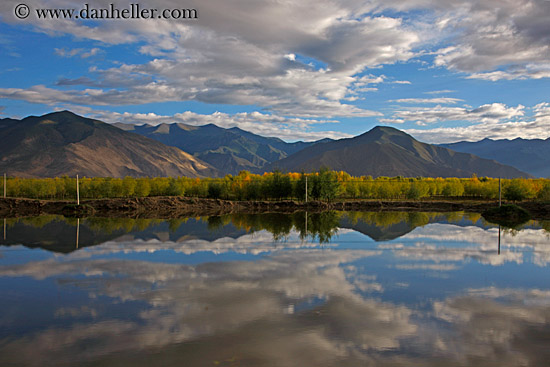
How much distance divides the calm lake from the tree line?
30662mm

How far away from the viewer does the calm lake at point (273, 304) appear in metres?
5.48

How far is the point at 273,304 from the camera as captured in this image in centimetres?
754

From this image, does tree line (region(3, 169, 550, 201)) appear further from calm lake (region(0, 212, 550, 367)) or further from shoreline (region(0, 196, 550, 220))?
calm lake (region(0, 212, 550, 367))

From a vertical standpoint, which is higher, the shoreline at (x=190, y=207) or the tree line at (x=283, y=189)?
the tree line at (x=283, y=189)

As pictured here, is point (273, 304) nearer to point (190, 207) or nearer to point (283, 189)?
point (190, 207)

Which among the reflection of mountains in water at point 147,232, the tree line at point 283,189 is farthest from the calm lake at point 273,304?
the tree line at point 283,189

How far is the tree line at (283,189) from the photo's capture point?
44.6 metres

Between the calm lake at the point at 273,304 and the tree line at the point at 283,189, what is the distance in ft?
101

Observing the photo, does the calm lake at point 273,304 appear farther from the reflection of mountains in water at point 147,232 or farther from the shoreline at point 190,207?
the shoreline at point 190,207

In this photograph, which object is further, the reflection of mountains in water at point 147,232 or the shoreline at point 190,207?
the shoreline at point 190,207

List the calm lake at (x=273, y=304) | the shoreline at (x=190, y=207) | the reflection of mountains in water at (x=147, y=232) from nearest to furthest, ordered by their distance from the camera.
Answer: the calm lake at (x=273, y=304) → the reflection of mountains in water at (x=147, y=232) → the shoreline at (x=190, y=207)

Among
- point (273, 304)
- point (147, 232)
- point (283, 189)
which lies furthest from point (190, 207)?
point (273, 304)

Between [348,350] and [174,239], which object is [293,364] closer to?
[348,350]

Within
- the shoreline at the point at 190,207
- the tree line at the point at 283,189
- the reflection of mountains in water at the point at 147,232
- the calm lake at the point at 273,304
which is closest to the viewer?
the calm lake at the point at 273,304
